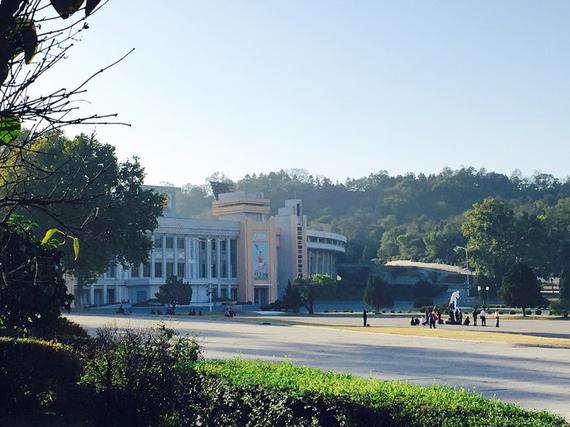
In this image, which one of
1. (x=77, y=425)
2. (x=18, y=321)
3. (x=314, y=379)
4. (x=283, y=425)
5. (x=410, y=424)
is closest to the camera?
(x=410, y=424)

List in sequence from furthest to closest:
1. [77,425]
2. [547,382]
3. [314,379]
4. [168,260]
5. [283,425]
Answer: [168,260]
[547,382]
[77,425]
[314,379]
[283,425]

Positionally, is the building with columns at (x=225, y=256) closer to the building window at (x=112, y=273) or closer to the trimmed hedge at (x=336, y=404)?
the building window at (x=112, y=273)

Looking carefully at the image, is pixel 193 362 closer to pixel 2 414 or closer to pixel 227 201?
pixel 2 414

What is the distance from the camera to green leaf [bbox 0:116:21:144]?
480 cm

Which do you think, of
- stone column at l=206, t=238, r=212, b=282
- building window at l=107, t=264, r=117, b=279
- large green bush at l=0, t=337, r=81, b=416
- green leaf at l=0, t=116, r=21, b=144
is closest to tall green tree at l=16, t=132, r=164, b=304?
building window at l=107, t=264, r=117, b=279

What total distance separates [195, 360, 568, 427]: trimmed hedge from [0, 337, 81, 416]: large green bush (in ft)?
11.2

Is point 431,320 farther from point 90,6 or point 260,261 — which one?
point 260,261

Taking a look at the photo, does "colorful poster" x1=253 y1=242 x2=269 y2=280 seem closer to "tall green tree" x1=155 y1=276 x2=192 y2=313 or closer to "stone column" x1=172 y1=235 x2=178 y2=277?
"stone column" x1=172 y1=235 x2=178 y2=277

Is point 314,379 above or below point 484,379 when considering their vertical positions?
above

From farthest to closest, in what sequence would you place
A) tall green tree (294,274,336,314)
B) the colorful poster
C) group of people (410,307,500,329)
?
the colorful poster < tall green tree (294,274,336,314) < group of people (410,307,500,329)

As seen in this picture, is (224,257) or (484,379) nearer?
(484,379)

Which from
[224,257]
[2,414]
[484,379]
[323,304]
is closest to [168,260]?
[224,257]

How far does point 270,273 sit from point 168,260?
13609 mm

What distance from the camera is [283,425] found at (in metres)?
9.11
